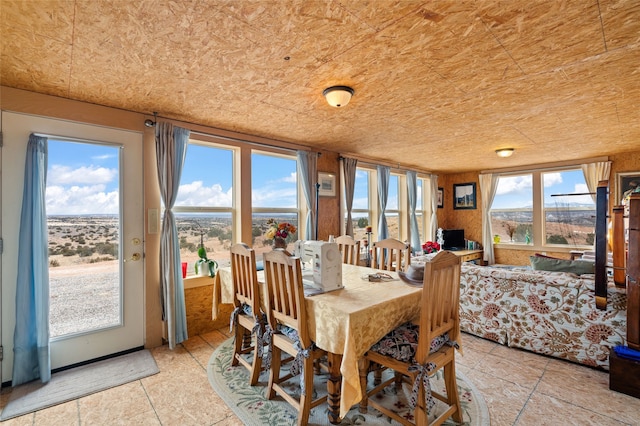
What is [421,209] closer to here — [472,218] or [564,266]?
[472,218]

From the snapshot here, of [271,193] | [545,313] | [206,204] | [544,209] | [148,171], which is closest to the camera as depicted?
[545,313]

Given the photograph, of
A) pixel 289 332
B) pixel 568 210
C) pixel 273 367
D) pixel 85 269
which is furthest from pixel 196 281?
pixel 568 210

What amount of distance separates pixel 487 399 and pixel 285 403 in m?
1.45

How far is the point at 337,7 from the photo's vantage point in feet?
4.90

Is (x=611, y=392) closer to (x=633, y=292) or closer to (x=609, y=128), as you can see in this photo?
(x=633, y=292)

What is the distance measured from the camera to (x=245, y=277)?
234 centimetres

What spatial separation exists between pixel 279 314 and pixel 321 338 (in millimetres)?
369

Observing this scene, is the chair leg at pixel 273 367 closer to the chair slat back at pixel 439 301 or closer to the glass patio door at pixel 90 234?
the chair slat back at pixel 439 301

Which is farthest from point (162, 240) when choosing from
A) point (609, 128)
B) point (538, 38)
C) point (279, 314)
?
point (609, 128)

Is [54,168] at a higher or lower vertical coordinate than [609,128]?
lower

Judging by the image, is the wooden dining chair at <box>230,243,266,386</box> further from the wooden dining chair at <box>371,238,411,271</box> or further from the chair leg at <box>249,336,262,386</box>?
the wooden dining chair at <box>371,238,411,271</box>

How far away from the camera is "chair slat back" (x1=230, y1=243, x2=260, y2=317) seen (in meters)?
2.21

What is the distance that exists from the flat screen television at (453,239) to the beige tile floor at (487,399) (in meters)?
3.95

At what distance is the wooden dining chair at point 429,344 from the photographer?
64.2 inches
